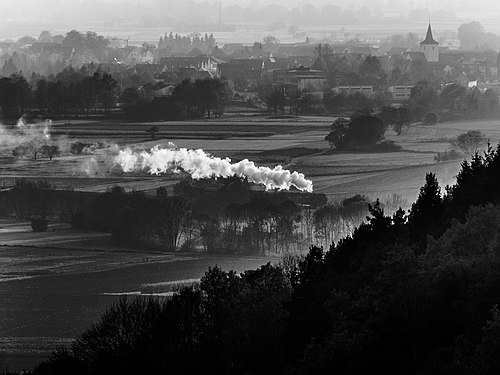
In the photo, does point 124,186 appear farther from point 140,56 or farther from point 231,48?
point 231,48

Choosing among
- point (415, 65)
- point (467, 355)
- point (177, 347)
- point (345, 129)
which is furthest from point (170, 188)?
point (415, 65)

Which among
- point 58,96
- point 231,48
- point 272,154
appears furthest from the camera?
point 231,48

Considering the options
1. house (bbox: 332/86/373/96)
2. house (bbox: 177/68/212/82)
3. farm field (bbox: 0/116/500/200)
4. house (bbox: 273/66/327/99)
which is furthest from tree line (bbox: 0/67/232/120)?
house (bbox: 177/68/212/82)

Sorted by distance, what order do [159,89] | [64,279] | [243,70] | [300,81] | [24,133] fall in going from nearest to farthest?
[64,279] < [24,133] < [159,89] < [300,81] < [243,70]

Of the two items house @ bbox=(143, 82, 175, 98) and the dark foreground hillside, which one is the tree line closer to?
house @ bbox=(143, 82, 175, 98)

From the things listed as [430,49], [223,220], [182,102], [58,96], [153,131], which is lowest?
[223,220]

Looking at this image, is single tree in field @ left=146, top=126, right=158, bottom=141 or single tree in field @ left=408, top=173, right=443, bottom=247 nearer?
single tree in field @ left=408, top=173, right=443, bottom=247

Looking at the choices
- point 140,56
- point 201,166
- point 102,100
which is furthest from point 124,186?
point 140,56

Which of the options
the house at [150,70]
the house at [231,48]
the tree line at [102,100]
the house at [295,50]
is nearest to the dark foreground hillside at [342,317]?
the tree line at [102,100]
